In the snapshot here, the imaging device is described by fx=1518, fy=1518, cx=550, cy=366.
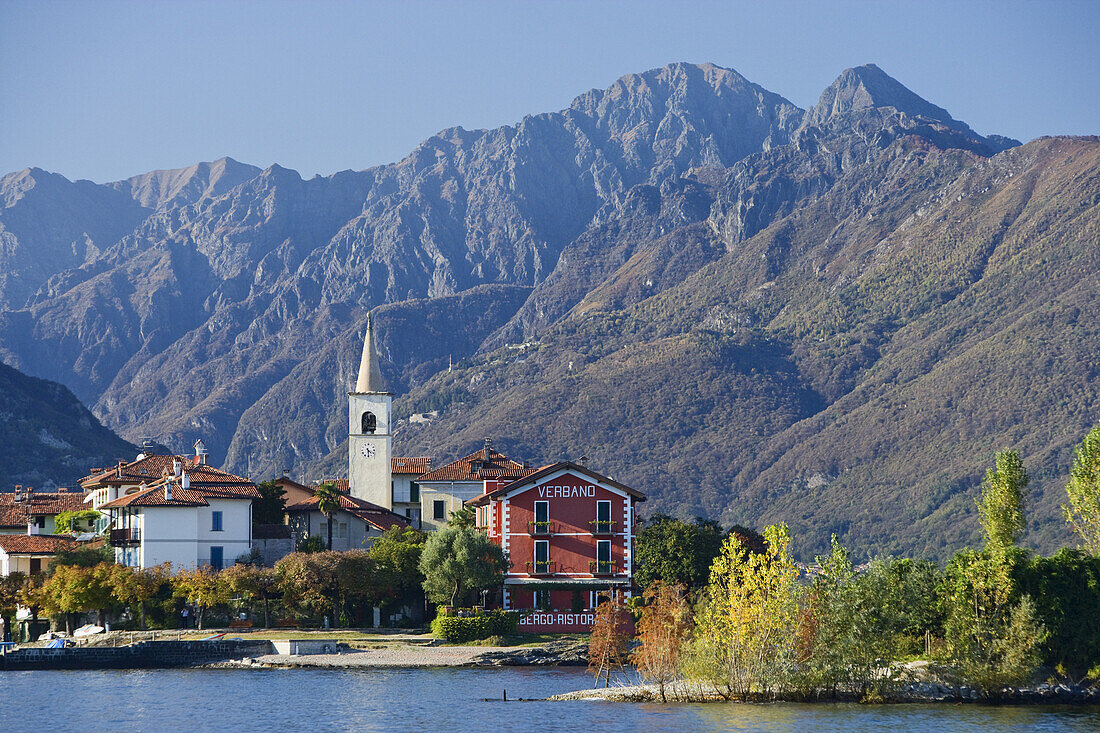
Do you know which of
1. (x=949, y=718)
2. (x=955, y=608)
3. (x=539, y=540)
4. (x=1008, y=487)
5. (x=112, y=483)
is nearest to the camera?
(x=949, y=718)

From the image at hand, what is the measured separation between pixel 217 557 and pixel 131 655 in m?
17.1

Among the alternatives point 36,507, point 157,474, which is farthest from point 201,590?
point 36,507

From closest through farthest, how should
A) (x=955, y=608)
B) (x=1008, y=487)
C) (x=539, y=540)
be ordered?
1. (x=955, y=608)
2. (x=1008, y=487)
3. (x=539, y=540)

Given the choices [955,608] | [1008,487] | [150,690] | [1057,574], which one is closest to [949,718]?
[955,608]

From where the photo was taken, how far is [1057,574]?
2655 inches

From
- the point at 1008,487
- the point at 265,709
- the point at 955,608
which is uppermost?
the point at 1008,487

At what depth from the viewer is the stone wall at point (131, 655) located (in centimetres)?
8506

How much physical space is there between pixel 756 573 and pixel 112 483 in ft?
209

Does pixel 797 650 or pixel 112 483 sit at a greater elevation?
pixel 112 483

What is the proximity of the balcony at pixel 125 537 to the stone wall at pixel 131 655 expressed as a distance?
1543cm

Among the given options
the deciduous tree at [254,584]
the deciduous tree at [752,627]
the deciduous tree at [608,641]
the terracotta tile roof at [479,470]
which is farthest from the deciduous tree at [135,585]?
the deciduous tree at [752,627]

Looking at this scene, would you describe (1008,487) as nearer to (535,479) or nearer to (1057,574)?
(1057,574)

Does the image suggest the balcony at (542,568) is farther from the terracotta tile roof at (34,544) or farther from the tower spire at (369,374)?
the tower spire at (369,374)

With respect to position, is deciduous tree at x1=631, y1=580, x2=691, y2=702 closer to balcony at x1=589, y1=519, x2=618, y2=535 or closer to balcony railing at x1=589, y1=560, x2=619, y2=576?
balcony railing at x1=589, y1=560, x2=619, y2=576
